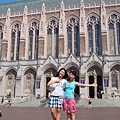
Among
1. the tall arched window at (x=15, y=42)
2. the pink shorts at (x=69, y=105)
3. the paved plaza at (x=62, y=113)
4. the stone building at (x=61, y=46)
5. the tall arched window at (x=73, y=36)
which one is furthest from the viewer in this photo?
the tall arched window at (x=15, y=42)

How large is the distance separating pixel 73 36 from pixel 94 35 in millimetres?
4187

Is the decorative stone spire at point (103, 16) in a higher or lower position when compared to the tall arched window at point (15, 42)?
higher

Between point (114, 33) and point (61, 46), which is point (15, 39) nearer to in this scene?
point (61, 46)

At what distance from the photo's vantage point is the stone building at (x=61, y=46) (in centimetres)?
3603

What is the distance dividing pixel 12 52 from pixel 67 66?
14.0 metres

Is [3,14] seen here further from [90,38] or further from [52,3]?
[90,38]

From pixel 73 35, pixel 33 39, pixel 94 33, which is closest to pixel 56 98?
pixel 94 33

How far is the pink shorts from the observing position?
20.5 feet

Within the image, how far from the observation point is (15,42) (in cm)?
4397

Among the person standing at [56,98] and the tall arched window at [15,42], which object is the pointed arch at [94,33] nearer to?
the tall arched window at [15,42]

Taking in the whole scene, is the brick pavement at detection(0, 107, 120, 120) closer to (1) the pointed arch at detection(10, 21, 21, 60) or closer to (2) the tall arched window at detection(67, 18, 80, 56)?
(2) the tall arched window at detection(67, 18, 80, 56)

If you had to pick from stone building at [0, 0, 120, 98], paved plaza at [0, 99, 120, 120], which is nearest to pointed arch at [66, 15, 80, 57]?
stone building at [0, 0, 120, 98]

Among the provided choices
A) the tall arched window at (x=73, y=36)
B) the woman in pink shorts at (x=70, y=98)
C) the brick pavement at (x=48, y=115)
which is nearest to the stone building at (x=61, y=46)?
the tall arched window at (x=73, y=36)

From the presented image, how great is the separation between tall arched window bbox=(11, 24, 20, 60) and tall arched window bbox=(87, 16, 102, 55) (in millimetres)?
15385
